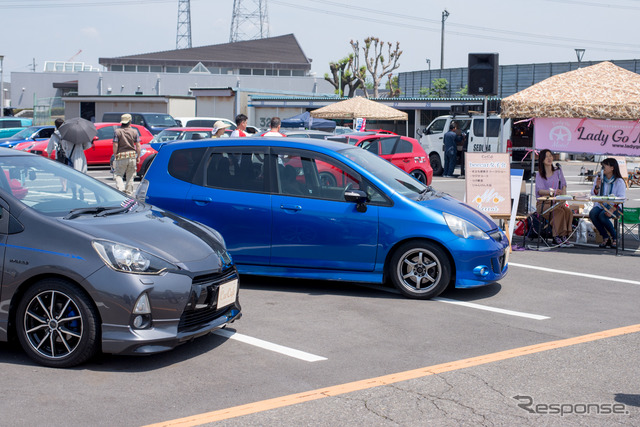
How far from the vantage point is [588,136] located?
37.9ft

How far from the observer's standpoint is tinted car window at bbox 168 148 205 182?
8.24 meters

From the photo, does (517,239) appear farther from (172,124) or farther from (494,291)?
(172,124)

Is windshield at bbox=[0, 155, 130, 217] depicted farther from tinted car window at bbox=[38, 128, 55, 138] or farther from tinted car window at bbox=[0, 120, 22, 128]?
tinted car window at bbox=[0, 120, 22, 128]

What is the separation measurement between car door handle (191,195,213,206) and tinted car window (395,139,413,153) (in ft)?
40.7

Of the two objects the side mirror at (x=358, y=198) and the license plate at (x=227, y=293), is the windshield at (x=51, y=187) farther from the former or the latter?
the side mirror at (x=358, y=198)

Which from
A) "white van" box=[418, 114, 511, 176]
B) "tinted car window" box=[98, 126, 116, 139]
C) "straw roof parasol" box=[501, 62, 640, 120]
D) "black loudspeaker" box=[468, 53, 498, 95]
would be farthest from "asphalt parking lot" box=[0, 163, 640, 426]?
"tinted car window" box=[98, 126, 116, 139]

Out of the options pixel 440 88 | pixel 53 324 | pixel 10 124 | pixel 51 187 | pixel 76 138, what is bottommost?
pixel 53 324

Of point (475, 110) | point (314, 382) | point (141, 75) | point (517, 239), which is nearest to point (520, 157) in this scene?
point (475, 110)

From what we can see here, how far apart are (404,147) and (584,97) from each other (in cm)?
893

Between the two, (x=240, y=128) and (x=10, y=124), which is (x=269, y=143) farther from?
(x=10, y=124)

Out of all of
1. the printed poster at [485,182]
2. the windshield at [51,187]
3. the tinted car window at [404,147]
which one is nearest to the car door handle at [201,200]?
the windshield at [51,187]

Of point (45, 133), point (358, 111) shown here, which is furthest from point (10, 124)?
point (358, 111)

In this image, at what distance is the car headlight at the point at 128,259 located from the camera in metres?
5.16

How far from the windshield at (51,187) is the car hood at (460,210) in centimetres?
315
